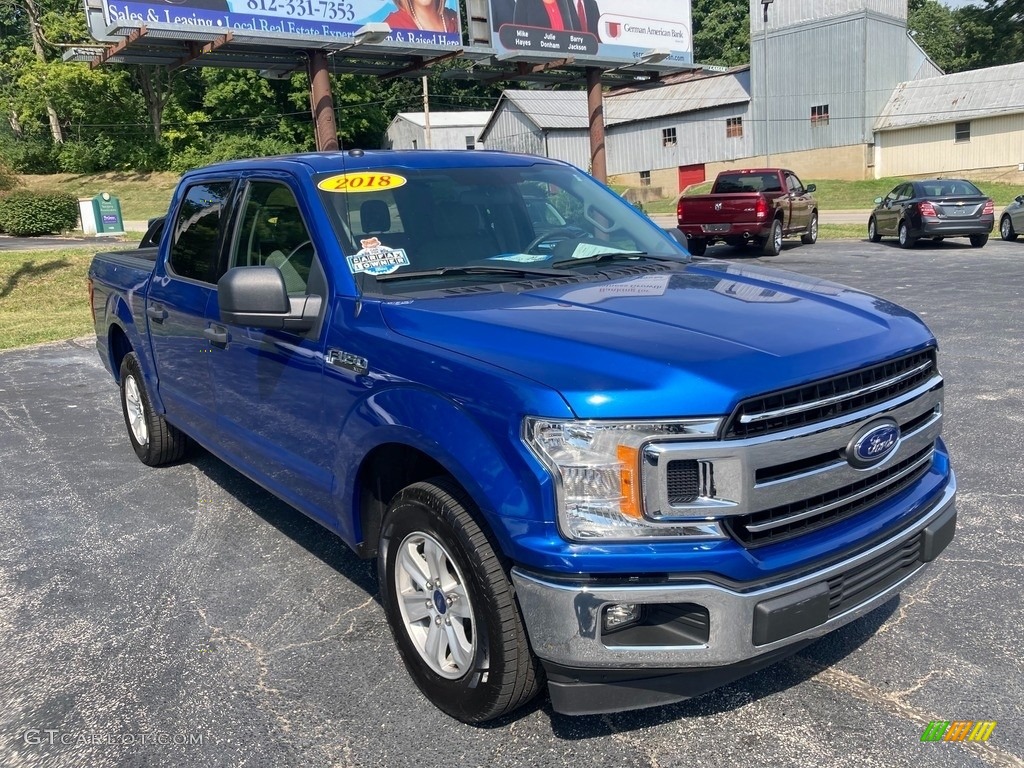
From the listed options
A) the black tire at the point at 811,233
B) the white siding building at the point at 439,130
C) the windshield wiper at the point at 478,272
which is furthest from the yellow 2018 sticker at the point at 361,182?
the white siding building at the point at 439,130

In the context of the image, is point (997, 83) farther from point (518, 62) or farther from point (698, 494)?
point (698, 494)

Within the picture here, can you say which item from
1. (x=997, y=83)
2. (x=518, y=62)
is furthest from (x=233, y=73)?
(x=997, y=83)

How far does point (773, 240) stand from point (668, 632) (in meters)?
17.7

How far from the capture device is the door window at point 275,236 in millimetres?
3675

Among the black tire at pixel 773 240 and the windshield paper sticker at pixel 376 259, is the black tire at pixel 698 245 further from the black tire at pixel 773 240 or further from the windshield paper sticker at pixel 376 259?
the windshield paper sticker at pixel 376 259

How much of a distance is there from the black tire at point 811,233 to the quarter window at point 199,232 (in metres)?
18.6

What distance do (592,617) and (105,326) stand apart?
16.9ft

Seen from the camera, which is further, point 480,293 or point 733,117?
point 733,117

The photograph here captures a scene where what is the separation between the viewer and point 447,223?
3.72 meters

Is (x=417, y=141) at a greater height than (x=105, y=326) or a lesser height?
greater

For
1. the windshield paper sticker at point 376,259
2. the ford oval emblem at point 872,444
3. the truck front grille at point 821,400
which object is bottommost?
the ford oval emblem at point 872,444

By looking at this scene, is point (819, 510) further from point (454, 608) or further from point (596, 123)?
point (596, 123)

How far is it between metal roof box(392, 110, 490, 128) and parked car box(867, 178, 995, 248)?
42.7 m

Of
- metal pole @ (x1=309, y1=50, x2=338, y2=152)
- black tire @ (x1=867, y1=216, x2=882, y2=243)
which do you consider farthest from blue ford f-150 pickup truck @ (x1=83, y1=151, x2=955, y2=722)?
black tire @ (x1=867, y1=216, x2=882, y2=243)
